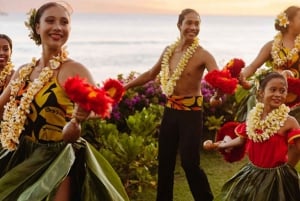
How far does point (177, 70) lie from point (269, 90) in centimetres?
93

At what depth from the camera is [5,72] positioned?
400 cm

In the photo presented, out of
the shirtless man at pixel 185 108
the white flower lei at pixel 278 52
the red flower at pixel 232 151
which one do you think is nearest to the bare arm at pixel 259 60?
the white flower lei at pixel 278 52

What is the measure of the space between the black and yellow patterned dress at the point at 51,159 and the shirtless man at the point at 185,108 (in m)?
1.24

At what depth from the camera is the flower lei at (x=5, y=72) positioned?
3965 mm

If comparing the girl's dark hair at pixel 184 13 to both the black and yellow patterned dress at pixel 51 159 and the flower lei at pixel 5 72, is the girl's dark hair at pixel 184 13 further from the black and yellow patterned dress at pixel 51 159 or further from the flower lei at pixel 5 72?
the black and yellow patterned dress at pixel 51 159

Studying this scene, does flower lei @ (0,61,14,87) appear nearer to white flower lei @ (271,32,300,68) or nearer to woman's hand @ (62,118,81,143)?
woman's hand @ (62,118,81,143)

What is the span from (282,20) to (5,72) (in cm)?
202

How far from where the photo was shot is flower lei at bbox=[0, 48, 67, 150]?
2.90 metres

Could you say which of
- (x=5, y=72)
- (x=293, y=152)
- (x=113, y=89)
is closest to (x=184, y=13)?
(x=5, y=72)

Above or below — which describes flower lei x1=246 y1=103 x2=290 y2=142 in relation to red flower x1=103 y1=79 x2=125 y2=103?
below

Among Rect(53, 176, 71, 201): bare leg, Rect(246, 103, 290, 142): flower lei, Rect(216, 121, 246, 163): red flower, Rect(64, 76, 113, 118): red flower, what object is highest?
Rect(64, 76, 113, 118): red flower

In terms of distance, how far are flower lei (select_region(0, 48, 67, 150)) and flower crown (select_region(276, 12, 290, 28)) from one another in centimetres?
203

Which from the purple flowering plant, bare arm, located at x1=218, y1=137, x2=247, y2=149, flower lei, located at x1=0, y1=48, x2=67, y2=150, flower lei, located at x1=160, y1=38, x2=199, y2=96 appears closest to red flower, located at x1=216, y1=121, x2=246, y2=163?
bare arm, located at x1=218, y1=137, x2=247, y2=149

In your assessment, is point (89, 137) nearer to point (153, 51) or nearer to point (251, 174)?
point (251, 174)
